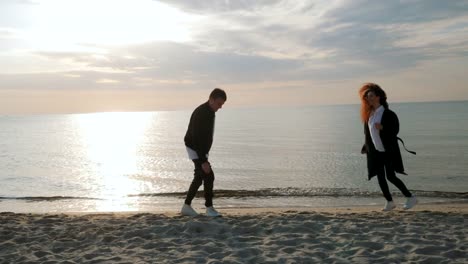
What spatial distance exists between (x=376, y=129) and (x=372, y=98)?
517 mm

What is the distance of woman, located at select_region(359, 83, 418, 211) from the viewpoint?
700 centimetres

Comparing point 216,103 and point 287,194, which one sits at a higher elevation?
point 216,103

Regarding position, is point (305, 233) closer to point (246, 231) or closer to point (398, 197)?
point (246, 231)

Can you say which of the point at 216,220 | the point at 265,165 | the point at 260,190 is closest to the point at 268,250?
the point at 216,220

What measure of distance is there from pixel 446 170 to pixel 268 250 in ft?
46.7

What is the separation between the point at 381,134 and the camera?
7051mm

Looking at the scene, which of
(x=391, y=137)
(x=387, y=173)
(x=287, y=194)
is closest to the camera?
(x=391, y=137)

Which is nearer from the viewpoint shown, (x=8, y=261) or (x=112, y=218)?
(x=8, y=261)

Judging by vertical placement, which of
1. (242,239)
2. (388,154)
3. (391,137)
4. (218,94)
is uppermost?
(218,94)

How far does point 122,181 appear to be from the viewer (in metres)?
16.2

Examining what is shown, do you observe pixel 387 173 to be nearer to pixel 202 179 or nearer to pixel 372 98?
pixel 372 98

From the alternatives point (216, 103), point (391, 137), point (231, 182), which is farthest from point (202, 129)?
point (231, 182)

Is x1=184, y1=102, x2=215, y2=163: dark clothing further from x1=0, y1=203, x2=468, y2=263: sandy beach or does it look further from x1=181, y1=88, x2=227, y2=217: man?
x1=0, y1=203, x2=468, y2=263: sandy beach

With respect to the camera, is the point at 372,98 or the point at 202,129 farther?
the point at 372,98
